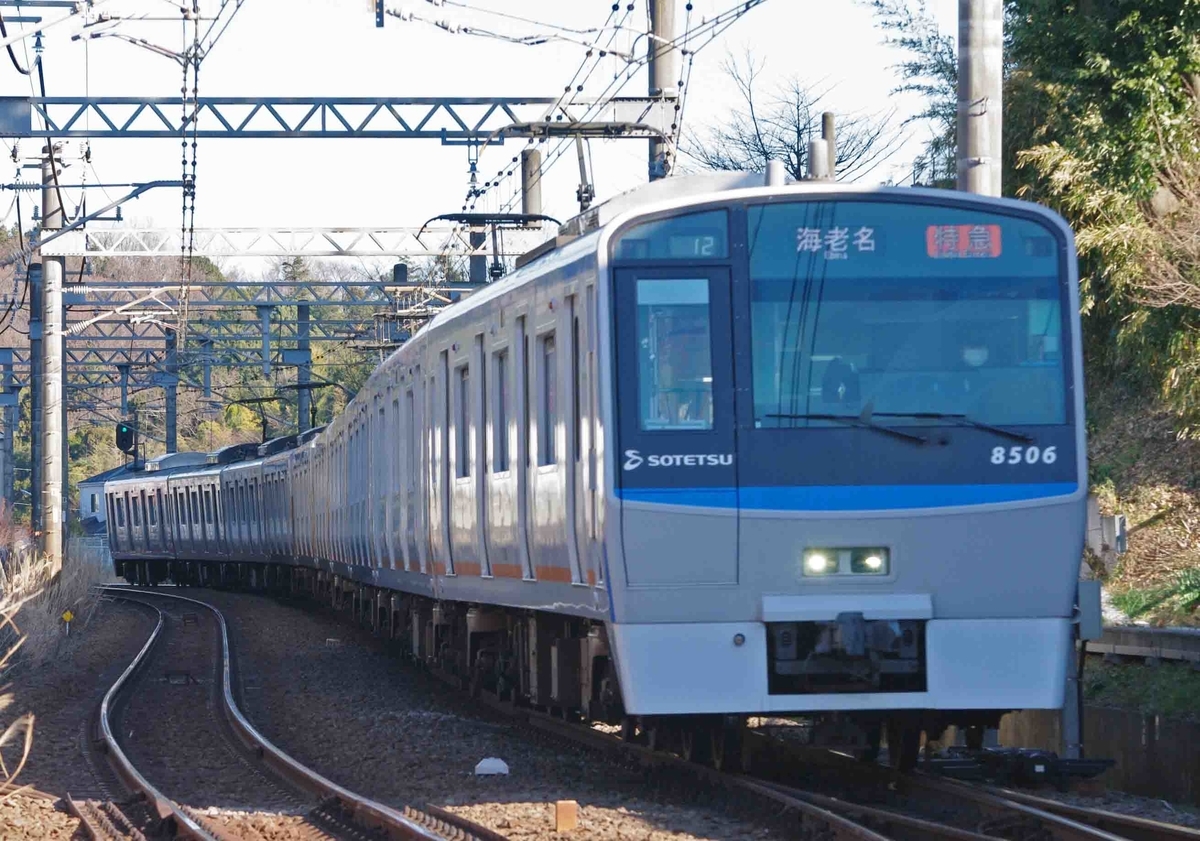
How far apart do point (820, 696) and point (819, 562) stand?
61 centimetres

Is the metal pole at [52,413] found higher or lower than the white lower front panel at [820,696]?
higher

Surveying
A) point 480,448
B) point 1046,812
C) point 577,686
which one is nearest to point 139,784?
point 577,686

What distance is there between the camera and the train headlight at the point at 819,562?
8.74 m

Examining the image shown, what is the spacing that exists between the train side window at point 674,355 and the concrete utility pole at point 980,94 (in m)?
2.46

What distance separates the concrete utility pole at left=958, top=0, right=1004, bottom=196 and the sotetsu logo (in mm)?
2768

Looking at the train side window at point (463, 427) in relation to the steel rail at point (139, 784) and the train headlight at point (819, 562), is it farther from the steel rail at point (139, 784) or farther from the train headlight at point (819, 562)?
the train headlight at point (819, 562)

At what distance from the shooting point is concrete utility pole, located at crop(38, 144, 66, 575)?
23094 millimetres

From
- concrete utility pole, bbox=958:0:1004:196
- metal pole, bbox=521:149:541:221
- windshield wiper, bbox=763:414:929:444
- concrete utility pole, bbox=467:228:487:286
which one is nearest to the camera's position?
windshield wiper, bbox=763:414:929:444

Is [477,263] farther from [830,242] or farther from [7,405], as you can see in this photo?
[830,242]

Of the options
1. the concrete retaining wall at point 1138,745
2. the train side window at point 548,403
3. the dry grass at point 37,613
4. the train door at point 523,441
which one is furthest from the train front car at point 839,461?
the dry grass at point 37,613

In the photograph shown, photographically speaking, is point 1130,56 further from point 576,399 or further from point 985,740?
point 576,399

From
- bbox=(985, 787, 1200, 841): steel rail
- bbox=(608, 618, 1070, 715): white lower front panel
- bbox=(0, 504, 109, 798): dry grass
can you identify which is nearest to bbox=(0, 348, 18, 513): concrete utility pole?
bbox=(0, 504, 109, 798): dry grass

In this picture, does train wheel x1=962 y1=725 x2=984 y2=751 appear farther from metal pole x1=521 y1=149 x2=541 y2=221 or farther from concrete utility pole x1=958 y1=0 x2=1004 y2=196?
metal pole x1=521 y1=149 x2=541 y2=221

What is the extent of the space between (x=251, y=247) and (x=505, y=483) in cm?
2381
